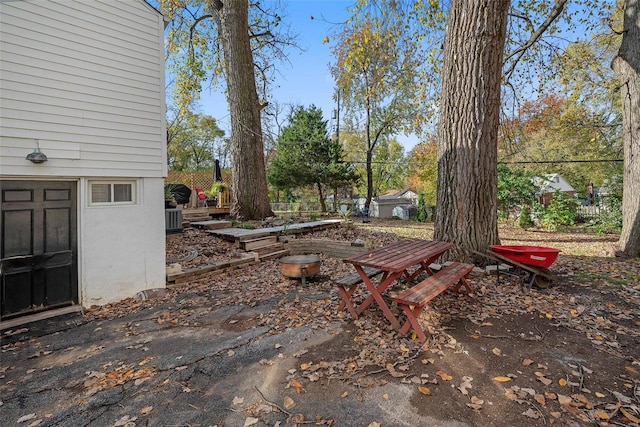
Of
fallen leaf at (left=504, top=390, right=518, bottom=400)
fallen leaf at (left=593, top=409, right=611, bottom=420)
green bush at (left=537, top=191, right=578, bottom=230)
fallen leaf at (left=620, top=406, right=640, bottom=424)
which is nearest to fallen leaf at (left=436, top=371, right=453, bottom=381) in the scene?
fallen leaf at (left=504, top=390, right=518, bottom=400)

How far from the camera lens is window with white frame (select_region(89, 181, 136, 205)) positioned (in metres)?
4.51

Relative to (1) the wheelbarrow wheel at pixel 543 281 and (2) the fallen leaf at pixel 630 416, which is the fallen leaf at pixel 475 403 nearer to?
(2) the fallen leaf at pixel 630 416

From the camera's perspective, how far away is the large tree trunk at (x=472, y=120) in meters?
4.66

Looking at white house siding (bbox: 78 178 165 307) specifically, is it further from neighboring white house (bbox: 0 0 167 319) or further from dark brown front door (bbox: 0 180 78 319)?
dark brown front door (bbox: 0 180 78 319)

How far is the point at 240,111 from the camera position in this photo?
29.0ft

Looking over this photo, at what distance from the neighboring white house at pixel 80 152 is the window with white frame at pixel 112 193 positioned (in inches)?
0.6

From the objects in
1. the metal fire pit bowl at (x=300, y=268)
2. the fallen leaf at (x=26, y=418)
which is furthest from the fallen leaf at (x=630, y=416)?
the fallen leaf at (x=26, y=418)

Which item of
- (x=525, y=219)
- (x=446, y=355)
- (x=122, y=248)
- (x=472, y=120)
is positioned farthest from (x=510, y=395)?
(x=525, y=219)

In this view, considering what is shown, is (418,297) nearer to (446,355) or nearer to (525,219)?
(446,355)

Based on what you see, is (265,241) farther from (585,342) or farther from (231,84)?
(585,342)

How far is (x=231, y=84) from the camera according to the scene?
8930 millimetres

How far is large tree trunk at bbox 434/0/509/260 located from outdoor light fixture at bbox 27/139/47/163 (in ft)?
19.0

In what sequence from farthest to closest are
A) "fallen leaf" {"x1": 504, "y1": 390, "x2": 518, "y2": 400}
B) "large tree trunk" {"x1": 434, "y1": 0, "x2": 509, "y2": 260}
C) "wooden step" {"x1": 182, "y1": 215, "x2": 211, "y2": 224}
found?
"wooden step" {"x1": 182, "y1": 215, "x2": 211, "y2": 224}, "large tree trunk" {"x1": 434, "y1": 0, "x2": 509, "y2": 260}, "fallen leaf" {"x1": 504, "y1": 390, "x2": 518, "y2": 400}

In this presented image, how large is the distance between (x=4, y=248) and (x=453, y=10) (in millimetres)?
7390
